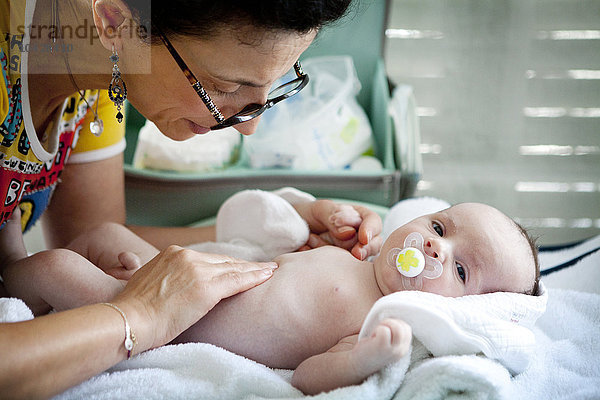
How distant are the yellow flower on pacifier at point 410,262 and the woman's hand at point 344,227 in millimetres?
194

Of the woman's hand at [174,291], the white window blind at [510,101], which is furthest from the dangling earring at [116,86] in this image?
the white window blind at [510,101]

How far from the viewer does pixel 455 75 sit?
3.03 m

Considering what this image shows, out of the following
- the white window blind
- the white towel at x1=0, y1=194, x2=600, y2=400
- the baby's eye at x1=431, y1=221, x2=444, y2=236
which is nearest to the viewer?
the white towel at x1=0, y1=194, x2=600, y2=400

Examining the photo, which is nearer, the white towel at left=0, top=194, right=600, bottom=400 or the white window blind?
the white towel at left=0, top=194, right=600, bottom=400

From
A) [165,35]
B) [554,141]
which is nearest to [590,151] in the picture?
[554,141]

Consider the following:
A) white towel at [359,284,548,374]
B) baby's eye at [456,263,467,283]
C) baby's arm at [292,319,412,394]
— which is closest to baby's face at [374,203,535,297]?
baby's eye at [456,263,467,283]

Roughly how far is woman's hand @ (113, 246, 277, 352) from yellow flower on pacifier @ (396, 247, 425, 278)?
1.01 ft

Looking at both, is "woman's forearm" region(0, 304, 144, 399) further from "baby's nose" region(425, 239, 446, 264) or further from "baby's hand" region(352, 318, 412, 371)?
"baby's nose" region(425, 239, 446, 264)

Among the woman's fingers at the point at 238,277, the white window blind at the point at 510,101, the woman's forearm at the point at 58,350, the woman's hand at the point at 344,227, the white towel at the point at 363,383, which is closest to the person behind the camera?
the woman's forearm at the point at 58,350

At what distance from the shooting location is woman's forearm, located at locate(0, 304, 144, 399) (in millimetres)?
823

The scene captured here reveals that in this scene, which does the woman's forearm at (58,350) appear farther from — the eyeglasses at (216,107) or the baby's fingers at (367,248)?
the baby's fingers at (367,248)

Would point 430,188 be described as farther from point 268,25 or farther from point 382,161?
point 268,25

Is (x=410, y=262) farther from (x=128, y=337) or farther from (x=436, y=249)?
(x=128, y=337)

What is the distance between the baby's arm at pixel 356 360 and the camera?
0.90m
